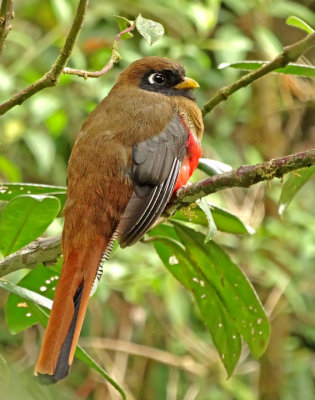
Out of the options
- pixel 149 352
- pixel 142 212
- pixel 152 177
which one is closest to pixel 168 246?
pixel 142 212

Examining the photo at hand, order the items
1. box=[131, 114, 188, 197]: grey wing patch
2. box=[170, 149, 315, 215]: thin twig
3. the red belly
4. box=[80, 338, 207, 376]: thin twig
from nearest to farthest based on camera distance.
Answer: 1. box=[170, 149, 315, 215]: thin twig
2. box=[131, 114, 188, 197]: grey wing patch
3. the red belly
4. box=[80, 338, 207, 376]: thin twig

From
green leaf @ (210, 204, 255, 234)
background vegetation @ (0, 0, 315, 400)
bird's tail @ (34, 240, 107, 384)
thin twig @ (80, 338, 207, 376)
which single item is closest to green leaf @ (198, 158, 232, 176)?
green leaf @ (210, 204, 255, 234)

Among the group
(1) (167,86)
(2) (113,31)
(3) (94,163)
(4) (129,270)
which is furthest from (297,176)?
(2) (113,31)

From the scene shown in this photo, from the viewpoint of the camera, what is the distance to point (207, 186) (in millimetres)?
1577

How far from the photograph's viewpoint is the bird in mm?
1678

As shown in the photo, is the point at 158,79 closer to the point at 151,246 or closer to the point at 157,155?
the point at 157,155

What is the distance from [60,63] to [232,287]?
0.74m

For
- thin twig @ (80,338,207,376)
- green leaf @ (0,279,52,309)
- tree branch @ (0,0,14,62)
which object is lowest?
thin twig @ (80,338,207,376)

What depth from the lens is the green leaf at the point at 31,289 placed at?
5.97 ft

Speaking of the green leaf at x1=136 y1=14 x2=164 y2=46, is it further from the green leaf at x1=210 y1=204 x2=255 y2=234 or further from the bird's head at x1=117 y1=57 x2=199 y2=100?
the bird's head at x1=117 y1=57 x2=199 y2=100

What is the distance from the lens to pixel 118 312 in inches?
179

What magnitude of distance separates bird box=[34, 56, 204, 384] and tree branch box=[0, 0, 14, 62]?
586 millimetres

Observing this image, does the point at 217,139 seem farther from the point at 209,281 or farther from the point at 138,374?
the point at 209,281

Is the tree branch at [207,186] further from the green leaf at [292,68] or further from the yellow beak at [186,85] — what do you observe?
Answer: the yellow beak at [186,85]
